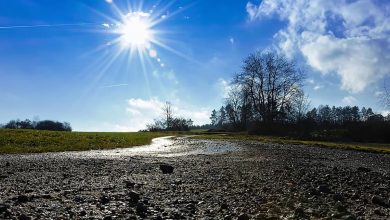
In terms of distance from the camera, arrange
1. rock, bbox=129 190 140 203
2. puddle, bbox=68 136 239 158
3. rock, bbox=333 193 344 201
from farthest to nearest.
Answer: puddle, bbox=68 136 239 158
rock, bbox=333 193 344 201
rock, bbox=129 190 140 203

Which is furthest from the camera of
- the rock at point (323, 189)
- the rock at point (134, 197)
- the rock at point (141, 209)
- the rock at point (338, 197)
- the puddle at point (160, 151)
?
the puddle at point (160, 151)

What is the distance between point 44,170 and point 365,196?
10580 millimetres

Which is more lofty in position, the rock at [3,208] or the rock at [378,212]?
the rock at [3,208]

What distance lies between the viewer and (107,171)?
14.8 m

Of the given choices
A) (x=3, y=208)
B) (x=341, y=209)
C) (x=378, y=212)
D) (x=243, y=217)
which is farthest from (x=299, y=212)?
(x=3, y=208)

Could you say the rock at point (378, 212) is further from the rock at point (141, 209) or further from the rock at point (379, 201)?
the rock at point (141, 209)

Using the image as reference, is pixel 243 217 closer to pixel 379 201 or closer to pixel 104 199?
pixel 104 199

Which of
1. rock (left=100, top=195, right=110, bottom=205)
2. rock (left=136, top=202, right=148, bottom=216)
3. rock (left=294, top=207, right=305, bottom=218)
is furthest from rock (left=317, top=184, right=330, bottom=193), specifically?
rock (left=100, top=195, right=110, bottom=205)

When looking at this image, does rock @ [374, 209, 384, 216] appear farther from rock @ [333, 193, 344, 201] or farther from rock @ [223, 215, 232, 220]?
rock @ [223, 215, 232, 220]

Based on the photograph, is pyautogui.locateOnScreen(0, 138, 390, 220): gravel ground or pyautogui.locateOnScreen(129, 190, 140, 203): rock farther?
pyautogui.locateOnScreen(129, 190, 140, 203): rock

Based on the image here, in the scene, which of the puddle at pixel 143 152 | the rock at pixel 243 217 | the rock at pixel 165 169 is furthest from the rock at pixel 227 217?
the puddle at pixel 143 152

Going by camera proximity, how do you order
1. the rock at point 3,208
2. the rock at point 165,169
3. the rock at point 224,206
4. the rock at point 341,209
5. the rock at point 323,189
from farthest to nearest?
the rock at point 165,169, the rock at point 323,189, the rock at point 224,206, the rock at point 341,209, the rock at point 3,208

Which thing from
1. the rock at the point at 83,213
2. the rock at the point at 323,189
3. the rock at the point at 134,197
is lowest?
the rock at the point at 323,189

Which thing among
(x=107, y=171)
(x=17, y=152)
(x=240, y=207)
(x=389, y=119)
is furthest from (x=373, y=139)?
(x=240, y=207)
